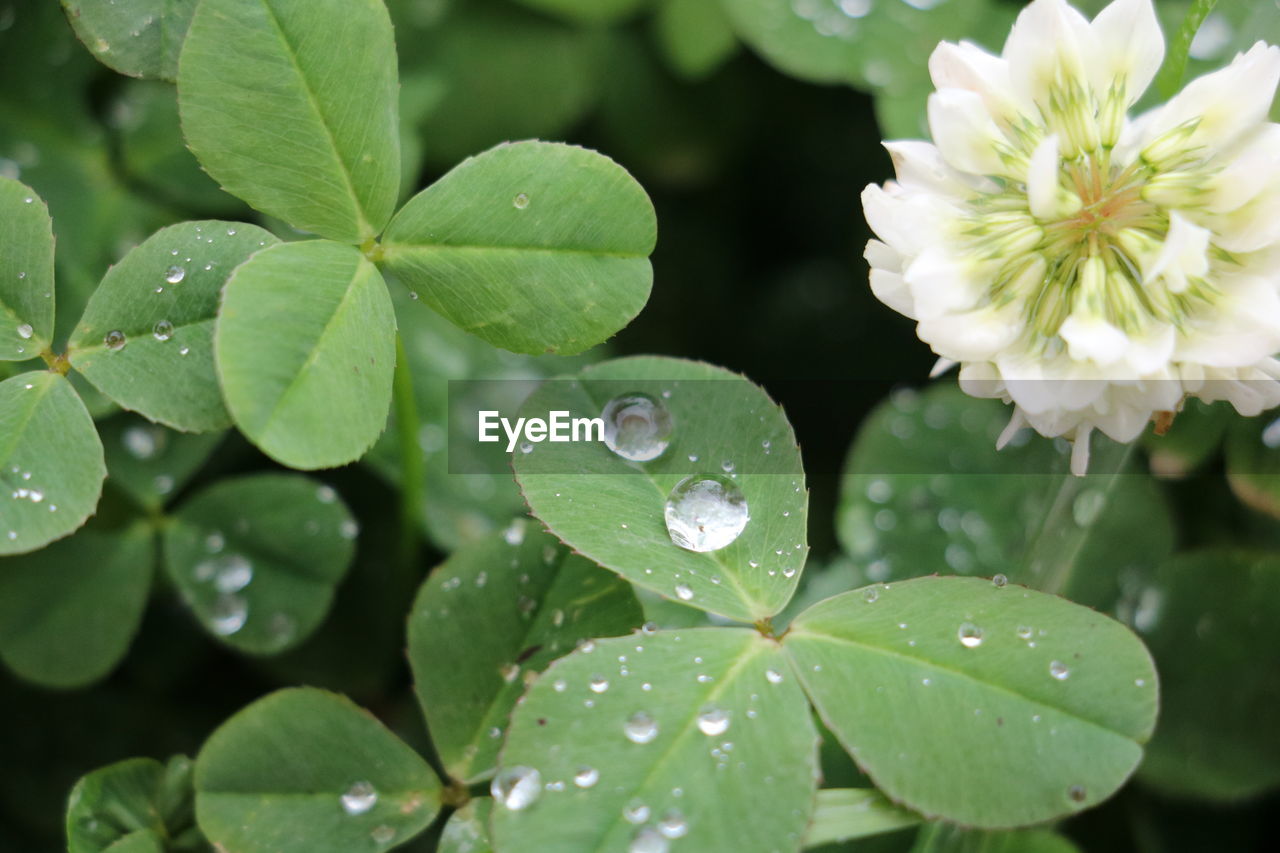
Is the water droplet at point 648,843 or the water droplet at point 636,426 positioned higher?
the water droplet at point 636,426

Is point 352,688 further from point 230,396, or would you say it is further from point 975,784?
point 975,784

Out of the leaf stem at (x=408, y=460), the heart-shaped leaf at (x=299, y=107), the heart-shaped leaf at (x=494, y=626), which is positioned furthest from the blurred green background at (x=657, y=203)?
the heart-shaped leaf at (x=299, y=107)

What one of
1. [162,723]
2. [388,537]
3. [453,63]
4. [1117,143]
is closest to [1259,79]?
[1117,143]

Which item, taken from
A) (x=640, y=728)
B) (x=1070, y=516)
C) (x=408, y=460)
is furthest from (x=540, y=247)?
(x=1070, y=516)

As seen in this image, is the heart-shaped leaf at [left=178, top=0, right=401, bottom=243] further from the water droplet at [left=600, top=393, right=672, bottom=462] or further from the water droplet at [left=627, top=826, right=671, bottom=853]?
the water droplet at [left=627, top=826, right=671, bottom=853]

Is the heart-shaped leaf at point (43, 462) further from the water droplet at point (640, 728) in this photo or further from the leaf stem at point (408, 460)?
the water droplet at point (640, 728)
